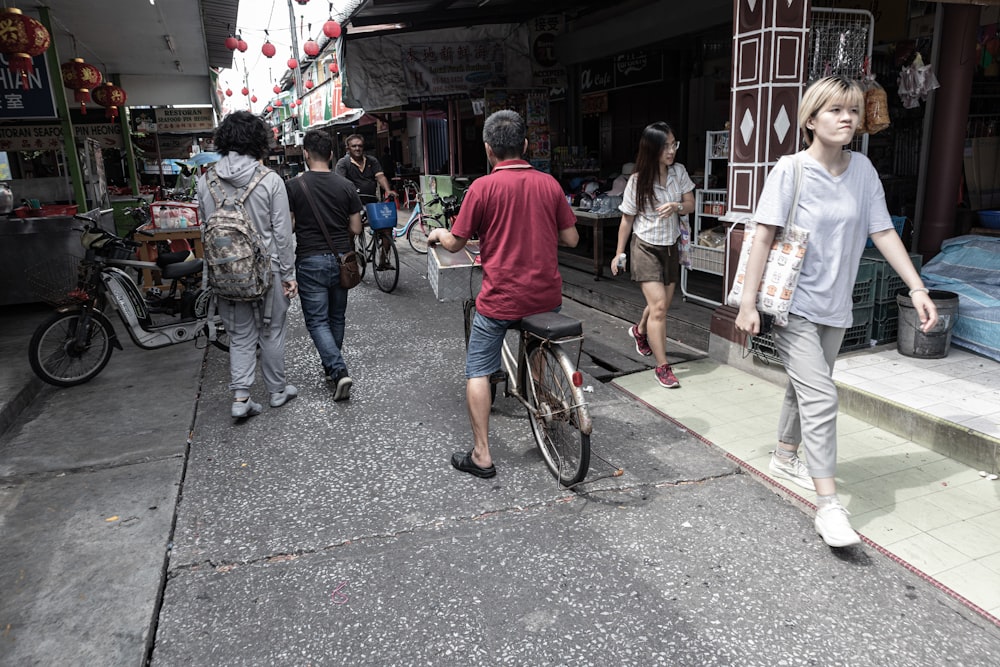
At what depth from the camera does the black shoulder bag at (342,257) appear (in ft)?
16.7

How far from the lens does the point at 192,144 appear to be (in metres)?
26.1

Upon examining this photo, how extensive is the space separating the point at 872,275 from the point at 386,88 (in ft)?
26.7

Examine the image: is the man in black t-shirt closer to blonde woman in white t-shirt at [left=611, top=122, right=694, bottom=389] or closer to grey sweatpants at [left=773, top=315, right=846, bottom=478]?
blonde woman in white t-shirt at [left=611, top=122, right=694, bottom=389]

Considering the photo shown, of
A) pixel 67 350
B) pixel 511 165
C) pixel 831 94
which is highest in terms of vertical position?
pixel 831 94

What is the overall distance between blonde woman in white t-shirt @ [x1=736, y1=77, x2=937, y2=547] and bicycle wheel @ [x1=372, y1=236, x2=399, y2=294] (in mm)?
6362

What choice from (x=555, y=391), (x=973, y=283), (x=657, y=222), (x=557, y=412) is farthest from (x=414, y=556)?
(x=973, y=283)

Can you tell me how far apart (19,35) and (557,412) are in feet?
21.1

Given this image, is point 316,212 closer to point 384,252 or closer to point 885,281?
point 384,252

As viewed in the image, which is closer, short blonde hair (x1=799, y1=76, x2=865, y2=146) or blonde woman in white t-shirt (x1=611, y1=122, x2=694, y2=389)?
short blonde hair (x1=799, y1=76, x2=865, y2=146)

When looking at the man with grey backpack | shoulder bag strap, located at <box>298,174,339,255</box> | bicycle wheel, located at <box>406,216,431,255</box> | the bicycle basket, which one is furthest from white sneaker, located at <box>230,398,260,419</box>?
bicycle wheel, located at <box>406,216,431,255</box>

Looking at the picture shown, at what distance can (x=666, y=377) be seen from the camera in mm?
5242

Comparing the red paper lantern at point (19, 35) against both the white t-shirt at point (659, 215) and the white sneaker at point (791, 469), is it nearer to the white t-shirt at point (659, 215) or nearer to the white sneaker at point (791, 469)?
the white t-shirt at point (659, 215)

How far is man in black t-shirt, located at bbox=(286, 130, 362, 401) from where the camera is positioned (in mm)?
5125

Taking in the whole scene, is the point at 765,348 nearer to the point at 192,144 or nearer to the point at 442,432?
the point at 442,432
